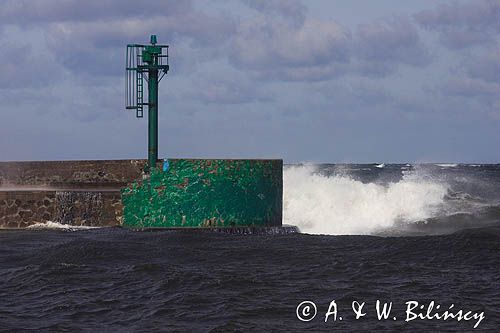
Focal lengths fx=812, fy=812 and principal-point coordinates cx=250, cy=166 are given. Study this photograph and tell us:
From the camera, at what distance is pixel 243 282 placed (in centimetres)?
883

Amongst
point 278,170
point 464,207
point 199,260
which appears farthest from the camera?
point 464,207

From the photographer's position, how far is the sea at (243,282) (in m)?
7.04

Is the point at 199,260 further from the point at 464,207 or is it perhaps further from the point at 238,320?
the point at 464,207

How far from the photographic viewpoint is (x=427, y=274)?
31.4ft

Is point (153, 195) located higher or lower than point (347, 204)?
higher

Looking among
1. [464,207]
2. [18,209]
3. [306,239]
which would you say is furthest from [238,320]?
[464,207]

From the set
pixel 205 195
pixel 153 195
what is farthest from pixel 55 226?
pixel 205 195

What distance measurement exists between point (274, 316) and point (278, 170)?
27.0 feet

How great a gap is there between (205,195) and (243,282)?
5.94 metres

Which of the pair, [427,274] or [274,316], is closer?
[274,316]

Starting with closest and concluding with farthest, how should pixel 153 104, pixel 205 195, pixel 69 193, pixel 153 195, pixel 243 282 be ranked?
pixel 243 282, pixel 205 195, pixel 153 195, pixel 153 104, pixel 69 193

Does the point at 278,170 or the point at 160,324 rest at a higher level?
the point at 278,170

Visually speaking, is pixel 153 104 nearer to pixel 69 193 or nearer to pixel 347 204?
Result: pixel 69 193

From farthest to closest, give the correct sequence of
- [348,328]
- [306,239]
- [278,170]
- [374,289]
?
[278,170] → [306,239] → [374,289] → [348,328]
